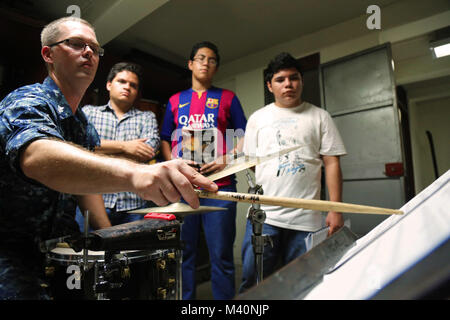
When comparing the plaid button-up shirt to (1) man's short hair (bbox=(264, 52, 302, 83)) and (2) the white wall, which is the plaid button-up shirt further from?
(2) the white wall

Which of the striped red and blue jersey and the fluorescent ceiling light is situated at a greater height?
the fluorescent ceiling light

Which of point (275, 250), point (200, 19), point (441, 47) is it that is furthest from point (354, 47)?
point (275, 250)

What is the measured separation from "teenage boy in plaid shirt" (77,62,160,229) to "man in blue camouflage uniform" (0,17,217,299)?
265 millimetres

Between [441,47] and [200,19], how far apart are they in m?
2.59

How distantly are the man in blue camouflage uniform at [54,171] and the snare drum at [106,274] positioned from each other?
10cm

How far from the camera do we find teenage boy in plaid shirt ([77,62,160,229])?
1.50 meters

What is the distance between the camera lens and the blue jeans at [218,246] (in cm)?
154

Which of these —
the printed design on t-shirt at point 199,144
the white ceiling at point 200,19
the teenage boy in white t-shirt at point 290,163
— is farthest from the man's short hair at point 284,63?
the white ceiling at point 200,19

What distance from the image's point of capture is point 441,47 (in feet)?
8.11

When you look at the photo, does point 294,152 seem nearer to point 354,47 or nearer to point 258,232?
point 258,232

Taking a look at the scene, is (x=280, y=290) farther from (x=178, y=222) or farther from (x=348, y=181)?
(x=348, y=181)

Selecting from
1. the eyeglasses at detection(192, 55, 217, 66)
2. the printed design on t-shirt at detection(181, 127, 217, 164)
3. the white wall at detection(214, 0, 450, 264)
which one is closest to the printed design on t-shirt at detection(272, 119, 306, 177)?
the printed design on t-shirt at detection(181, 127, 217, 164)

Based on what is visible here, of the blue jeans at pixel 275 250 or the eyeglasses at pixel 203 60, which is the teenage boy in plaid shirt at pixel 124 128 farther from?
the blue jeans at pixel 275 250

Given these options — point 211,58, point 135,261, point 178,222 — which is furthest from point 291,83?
point 135,261
